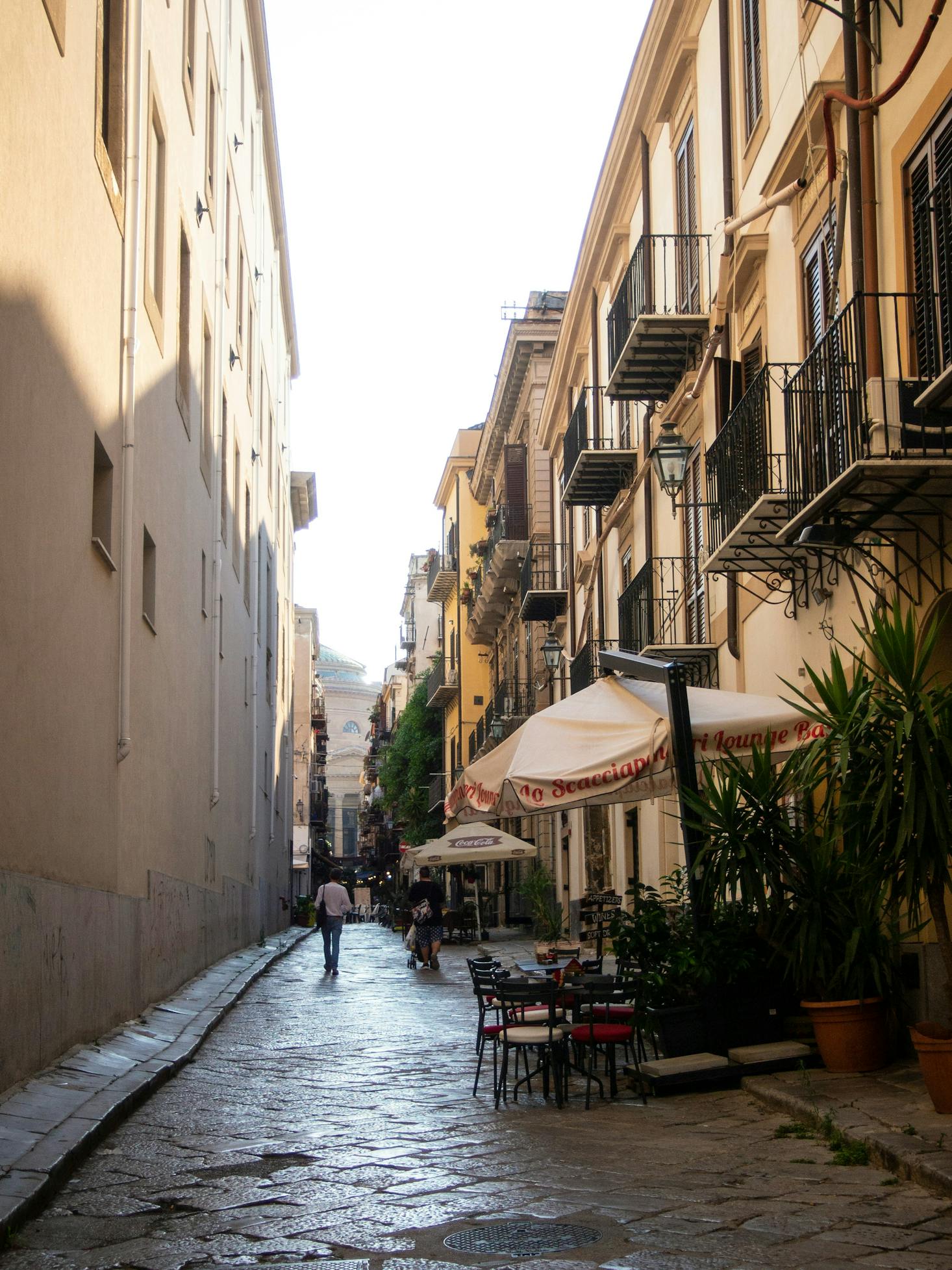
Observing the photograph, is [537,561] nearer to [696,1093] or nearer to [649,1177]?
[696,1093]

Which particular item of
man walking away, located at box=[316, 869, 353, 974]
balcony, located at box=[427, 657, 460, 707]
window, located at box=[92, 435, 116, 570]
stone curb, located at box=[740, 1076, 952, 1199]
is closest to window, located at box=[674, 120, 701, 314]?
window, located at box=[92, 435, 116, 570]

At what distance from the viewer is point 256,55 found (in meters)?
30.6

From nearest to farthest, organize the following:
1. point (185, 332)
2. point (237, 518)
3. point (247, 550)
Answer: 1. point (185, 332)
2. point (237, 518)
3. point (247, 550)

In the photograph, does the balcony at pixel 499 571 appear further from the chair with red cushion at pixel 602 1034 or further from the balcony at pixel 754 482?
the chair with red cushion at pixel 602 1034

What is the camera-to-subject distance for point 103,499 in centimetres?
1229

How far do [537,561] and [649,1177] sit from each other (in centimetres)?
2684

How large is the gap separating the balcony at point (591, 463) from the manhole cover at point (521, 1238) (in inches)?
619

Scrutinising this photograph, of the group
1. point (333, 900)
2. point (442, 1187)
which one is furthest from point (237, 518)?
point (442, 1187)

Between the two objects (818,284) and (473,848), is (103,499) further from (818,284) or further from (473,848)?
(473,848)

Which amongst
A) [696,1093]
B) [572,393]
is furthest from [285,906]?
[696,1093]

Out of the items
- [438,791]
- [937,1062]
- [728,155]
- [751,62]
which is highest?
[751,62]

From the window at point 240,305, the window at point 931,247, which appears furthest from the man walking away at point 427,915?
the window at point 931,247

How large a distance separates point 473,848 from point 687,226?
14074 millimetres

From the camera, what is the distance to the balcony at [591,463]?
2112cm
